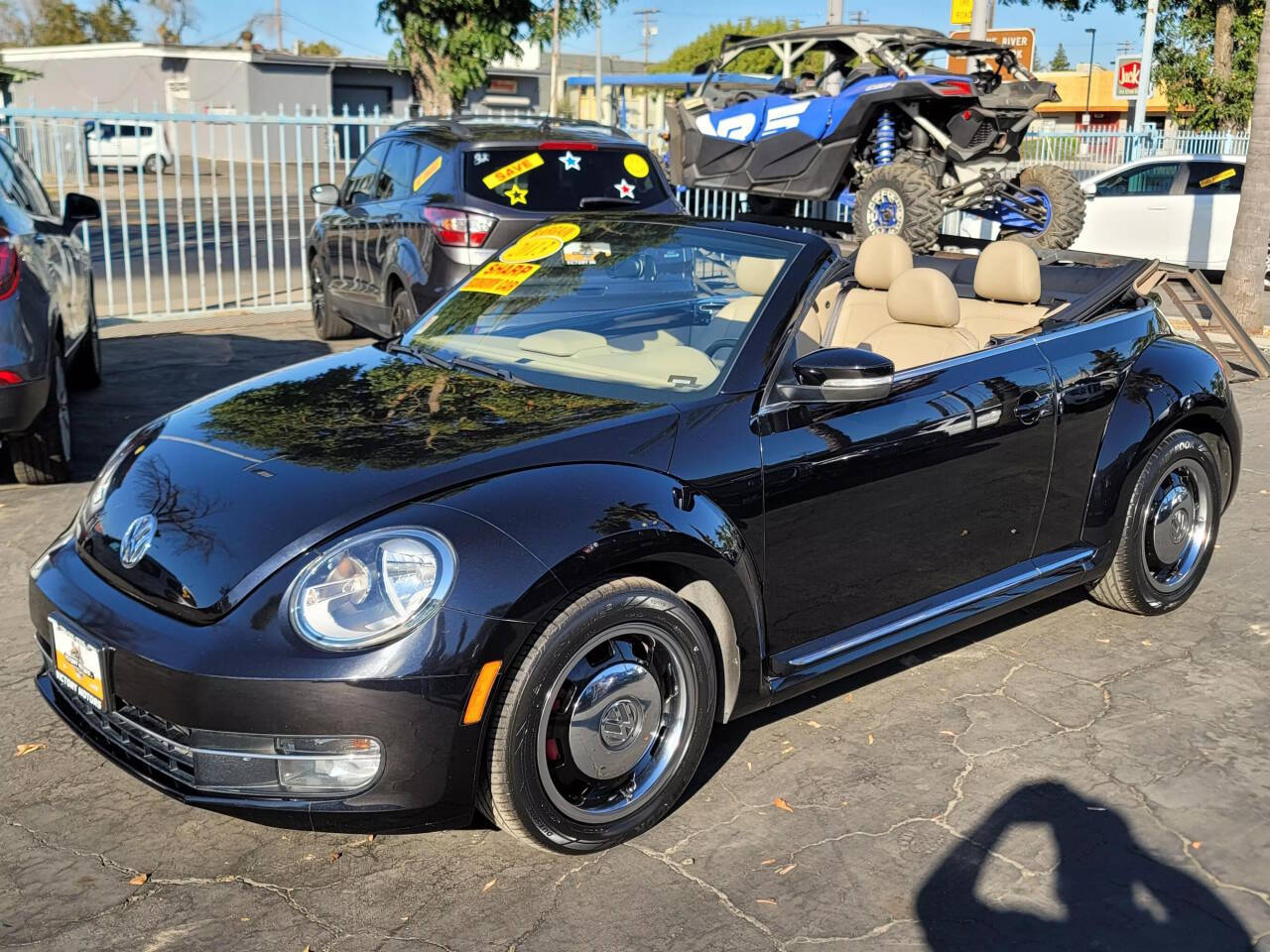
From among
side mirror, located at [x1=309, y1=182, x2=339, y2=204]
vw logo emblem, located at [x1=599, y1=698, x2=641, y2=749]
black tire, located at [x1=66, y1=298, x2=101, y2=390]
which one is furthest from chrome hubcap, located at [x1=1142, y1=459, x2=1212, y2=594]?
side mirror, located at [x1=309, y1=182, x2=339, y2=204]

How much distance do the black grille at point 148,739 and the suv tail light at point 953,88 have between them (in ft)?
34.5

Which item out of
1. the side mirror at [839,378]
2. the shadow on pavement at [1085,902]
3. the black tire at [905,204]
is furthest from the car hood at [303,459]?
the black tire at [905,204]

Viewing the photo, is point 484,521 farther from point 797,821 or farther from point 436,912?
point 797,821

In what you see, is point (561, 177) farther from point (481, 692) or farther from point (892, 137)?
point (481, 692)

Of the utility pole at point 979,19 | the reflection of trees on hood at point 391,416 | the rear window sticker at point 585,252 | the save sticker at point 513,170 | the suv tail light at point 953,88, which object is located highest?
the utility pole at point 979,19

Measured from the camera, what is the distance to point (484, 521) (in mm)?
3250

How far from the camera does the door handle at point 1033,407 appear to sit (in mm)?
4582

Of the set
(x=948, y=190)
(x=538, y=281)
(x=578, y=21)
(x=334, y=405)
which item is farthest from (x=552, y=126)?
(x=578, y=21)

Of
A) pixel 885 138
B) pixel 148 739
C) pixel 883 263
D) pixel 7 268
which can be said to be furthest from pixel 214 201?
pixel 148 739

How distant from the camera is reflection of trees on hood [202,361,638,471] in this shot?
3.58 meters

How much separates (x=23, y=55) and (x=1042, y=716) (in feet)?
203

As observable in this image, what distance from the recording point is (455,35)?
60.1 feet

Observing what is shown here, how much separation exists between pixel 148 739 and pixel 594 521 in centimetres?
119

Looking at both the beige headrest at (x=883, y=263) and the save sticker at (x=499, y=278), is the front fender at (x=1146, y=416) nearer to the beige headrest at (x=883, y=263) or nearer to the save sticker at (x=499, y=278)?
the beige headrest at (x=883, y=263)
